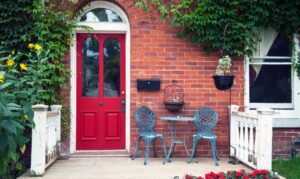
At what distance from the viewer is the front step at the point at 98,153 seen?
23.0 feet

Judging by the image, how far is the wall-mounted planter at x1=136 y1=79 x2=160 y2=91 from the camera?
7055mm

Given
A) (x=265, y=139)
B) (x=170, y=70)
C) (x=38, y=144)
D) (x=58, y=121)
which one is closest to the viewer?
(x=38, y=144)

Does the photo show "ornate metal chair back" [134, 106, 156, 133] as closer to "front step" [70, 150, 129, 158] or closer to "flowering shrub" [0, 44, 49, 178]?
"front step" [70, 150, 129, 158]

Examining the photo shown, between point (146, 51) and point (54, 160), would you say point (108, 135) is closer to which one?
point (54, 160)

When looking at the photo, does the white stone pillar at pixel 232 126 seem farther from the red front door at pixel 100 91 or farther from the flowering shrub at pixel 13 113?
the flowering shrub at pixel 13 113

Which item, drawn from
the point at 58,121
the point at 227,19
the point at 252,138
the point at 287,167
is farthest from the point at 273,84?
the point at 58,121

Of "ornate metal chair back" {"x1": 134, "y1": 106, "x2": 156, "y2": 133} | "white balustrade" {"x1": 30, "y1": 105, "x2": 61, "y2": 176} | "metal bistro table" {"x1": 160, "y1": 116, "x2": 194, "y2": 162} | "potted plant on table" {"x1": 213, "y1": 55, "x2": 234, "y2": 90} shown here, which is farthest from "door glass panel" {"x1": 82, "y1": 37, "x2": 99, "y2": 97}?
"potted plant on table" {"x1": 213, "y1": 55, "x2": 234, "y2": 90}

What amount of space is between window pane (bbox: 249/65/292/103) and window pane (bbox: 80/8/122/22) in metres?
3.03

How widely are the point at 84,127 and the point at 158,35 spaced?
2.27 meters

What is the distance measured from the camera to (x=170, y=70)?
718cm

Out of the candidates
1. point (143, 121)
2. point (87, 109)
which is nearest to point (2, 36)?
point (87, 109)

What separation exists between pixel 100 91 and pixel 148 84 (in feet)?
3.24

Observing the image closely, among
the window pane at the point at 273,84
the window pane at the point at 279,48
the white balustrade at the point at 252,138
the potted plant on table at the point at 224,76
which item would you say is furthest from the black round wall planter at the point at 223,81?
the window pane at the point at 279,48

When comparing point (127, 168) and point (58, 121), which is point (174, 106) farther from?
point (58, 121)
